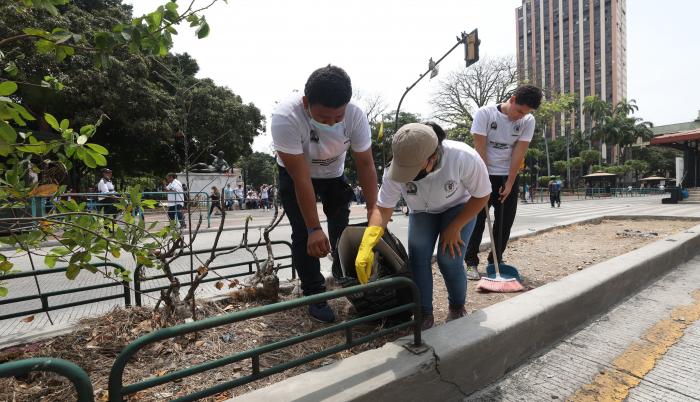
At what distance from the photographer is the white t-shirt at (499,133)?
3.51 metres

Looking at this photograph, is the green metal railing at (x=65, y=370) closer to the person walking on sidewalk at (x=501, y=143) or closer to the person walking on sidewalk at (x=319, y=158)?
the person walking on sidewalk at (x=319, y=158)

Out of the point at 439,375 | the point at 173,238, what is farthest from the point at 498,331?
the point at 173,238

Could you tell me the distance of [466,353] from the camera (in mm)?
1750

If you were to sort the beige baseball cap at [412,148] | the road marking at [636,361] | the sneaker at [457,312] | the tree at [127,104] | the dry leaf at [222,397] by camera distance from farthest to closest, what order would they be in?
the tree at [127,104], the sneaker at [457,312], the beige baseball cap at [412,148], the road marking at [636,361], the dry leaf at [222,397]

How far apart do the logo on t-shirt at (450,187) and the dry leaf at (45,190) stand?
6.50 feet

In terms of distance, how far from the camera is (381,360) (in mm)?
1611

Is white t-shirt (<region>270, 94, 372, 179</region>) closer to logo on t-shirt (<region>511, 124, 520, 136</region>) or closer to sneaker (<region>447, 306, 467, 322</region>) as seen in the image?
sneaker (<region>447, 306, 467, 322</region>)

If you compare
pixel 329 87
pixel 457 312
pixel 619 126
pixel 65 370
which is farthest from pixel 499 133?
pixel 619 126

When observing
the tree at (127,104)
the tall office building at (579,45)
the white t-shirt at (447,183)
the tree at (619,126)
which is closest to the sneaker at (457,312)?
the white t-shirt at (447,183)

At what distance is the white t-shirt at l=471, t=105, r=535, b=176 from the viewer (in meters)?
3.51

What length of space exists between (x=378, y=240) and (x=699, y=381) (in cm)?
173

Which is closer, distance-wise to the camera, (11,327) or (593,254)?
(11,327)

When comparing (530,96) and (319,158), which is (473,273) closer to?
(530,96)

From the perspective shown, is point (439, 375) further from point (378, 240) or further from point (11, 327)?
point (11, 327)
